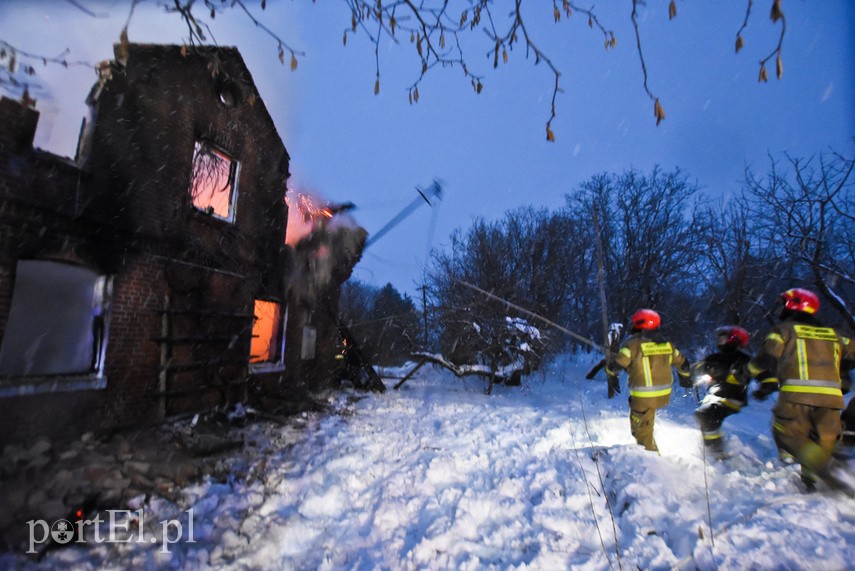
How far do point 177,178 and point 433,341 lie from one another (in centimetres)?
1074

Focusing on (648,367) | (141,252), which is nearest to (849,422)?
(648,367)

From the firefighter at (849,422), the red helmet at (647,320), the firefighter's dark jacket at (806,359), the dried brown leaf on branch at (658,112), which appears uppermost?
the dried brown leaf on branch at (658,112)

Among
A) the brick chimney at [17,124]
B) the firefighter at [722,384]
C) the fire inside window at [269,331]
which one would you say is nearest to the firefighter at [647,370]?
the firefighter at [722,384]

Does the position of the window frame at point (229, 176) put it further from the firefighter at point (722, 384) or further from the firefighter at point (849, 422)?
the firefighter at point (849, 422)

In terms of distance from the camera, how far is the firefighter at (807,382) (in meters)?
3.57

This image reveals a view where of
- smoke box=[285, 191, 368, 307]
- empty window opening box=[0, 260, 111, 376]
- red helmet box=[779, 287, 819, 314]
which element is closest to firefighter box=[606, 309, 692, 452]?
red helmet box=[779, 287, 819, 314]

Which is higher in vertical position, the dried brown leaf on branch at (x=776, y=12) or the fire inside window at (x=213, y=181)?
the fire inside window at (x=213, y=181)

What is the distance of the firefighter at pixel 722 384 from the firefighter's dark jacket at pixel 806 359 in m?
0.96

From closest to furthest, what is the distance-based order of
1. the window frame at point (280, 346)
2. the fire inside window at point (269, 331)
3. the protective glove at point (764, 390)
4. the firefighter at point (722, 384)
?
the protective glove at point (764, 390), the firefighter at point (722, 384), the window frame at point (280, 346), the fire inside window at point (269, 331)

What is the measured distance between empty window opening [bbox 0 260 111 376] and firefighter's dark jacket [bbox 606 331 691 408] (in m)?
7.46

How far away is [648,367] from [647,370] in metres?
0.04

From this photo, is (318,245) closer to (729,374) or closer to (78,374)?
(78,374)

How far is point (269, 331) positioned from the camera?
9.62 metres

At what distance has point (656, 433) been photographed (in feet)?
19.9
